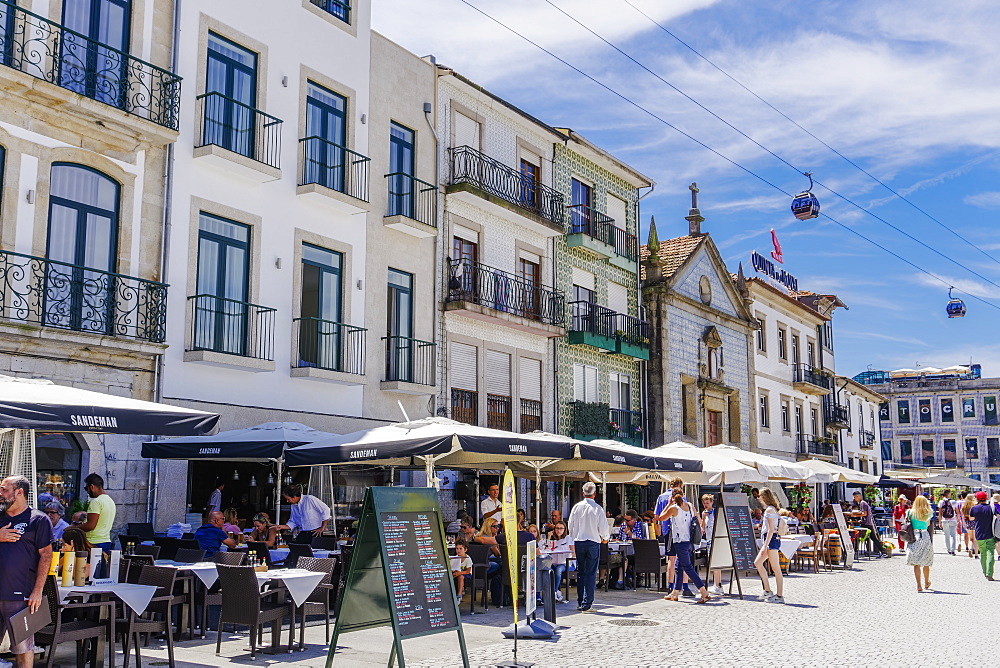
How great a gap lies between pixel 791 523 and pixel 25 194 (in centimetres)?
1700

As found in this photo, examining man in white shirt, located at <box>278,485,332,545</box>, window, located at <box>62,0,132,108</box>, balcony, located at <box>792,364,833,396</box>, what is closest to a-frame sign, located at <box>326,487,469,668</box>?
man in white shirt, located at <box>278,485,332,545</box>

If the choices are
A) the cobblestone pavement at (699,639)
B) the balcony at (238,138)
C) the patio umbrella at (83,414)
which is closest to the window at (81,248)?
the balcony at (238,138)

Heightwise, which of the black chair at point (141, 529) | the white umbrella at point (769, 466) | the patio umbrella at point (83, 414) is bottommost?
the black chair at point (141, 529)

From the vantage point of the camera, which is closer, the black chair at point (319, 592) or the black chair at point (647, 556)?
the black chair at point (319, 592)

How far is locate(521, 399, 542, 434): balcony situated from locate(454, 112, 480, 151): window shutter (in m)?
6.79

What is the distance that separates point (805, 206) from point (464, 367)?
9391mm

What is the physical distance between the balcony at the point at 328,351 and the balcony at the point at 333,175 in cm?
251

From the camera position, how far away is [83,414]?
9367 mm

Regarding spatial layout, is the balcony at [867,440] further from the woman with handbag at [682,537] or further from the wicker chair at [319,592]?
the wicker chair at [319,592]

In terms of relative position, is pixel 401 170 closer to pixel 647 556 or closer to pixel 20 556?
pixel 647 556

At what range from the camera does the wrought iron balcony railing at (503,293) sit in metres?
23.7

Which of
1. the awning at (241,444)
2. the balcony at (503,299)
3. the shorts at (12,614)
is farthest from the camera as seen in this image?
the balcony at (503,299)

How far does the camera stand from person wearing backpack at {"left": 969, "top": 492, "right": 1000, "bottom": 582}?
19125mm

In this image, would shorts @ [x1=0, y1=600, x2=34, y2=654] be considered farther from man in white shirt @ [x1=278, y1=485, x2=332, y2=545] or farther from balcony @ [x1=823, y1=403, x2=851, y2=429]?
balcony @ [x1=823, y1=403, x2=851, y2=429]
